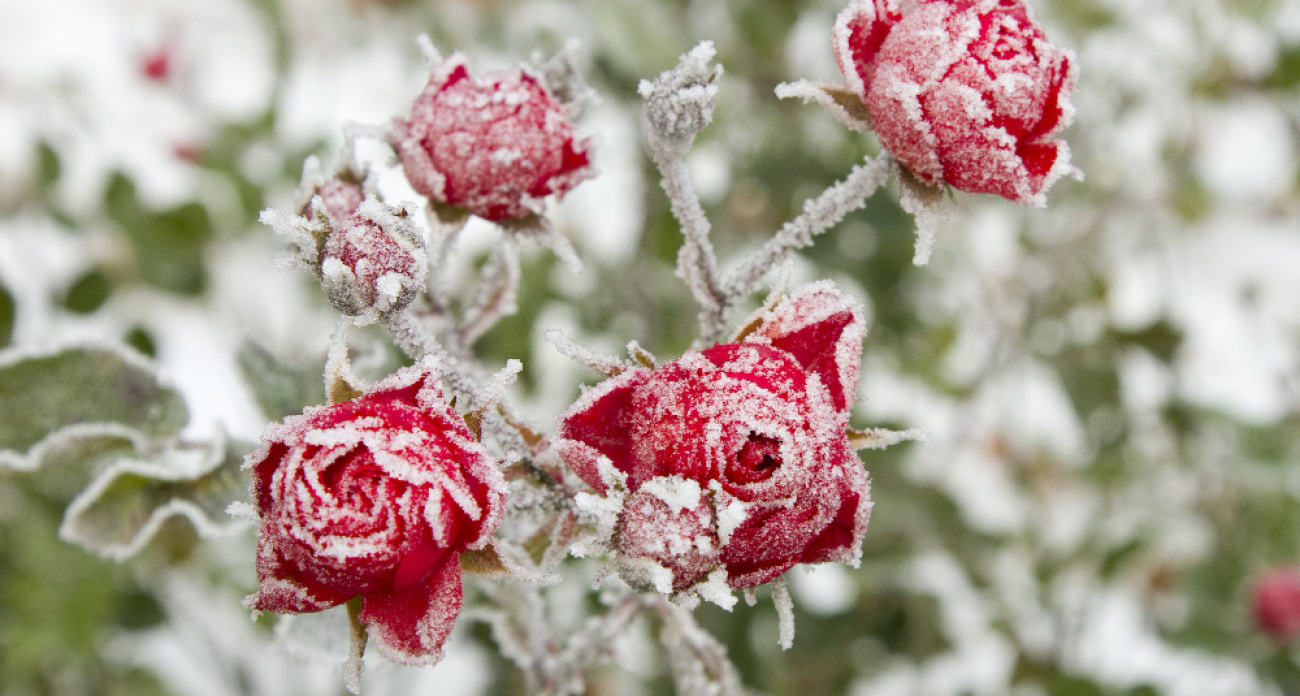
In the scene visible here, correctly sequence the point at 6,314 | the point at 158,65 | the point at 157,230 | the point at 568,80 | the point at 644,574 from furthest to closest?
1. the point at 158,65
2. the point at 157,230
3. the point at 6,314
4. the point at 568,80
5. the point at 644,574

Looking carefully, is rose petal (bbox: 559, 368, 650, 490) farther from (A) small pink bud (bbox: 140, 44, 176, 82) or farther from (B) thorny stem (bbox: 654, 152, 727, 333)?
(A) small pink bud (bbox: 140, 44, 176, 82)

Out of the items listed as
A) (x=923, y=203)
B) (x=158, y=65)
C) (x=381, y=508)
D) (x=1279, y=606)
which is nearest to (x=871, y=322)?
(x=1279, y=606)

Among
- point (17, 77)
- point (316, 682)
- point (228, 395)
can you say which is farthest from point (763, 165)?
point (17, 77)

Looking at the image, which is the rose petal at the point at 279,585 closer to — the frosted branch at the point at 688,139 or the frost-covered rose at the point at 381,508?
the frost-covered rose at the point at 381,508

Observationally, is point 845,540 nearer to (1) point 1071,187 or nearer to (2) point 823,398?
(2) point 823,398

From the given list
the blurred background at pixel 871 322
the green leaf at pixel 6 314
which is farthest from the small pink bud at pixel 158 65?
the green leaf at pixel 6 314

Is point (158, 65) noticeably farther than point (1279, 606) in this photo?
Yes

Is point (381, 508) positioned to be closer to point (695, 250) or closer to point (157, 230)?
point (695, 250)
